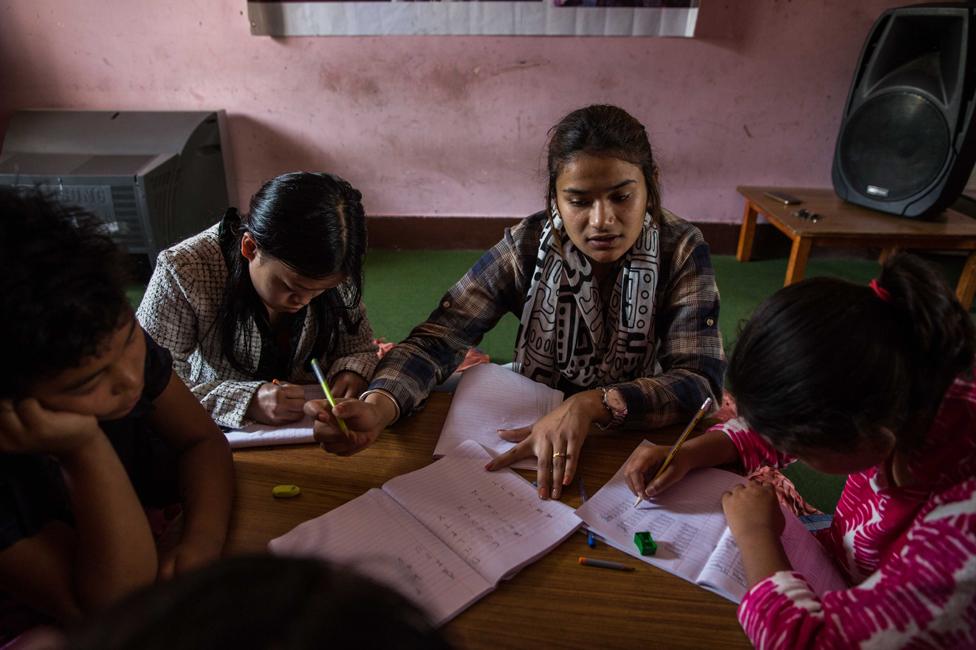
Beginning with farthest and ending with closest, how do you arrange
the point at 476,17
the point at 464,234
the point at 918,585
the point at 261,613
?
the point at 464,234, the point at 476,17, the point at 918,585, the point at 261,613

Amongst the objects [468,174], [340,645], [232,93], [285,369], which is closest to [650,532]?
[340,645]

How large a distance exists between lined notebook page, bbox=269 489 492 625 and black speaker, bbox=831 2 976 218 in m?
2.56

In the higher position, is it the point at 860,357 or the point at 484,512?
the point at 860,357

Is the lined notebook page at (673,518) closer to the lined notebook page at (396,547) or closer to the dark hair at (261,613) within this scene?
the lined notebook page at (396,547)

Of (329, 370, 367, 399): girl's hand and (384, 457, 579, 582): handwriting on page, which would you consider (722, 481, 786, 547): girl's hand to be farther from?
(329, 370, 367, 399): girl's hand

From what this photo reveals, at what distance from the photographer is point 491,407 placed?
1.05 metres

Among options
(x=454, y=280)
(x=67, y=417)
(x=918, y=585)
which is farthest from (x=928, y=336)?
(x=454, y=280)

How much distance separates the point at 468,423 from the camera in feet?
3.33

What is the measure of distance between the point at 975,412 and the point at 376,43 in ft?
8.98

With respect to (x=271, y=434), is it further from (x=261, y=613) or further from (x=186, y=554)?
(x=261, y=613)

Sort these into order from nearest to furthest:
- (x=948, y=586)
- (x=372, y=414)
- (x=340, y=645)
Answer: (x=340, y=645)
(x=948, y=586)
(x=372, y=414)

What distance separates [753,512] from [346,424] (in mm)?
543

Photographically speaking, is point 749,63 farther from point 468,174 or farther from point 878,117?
point 468,174

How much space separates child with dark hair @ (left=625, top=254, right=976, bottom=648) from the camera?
0.57 m
